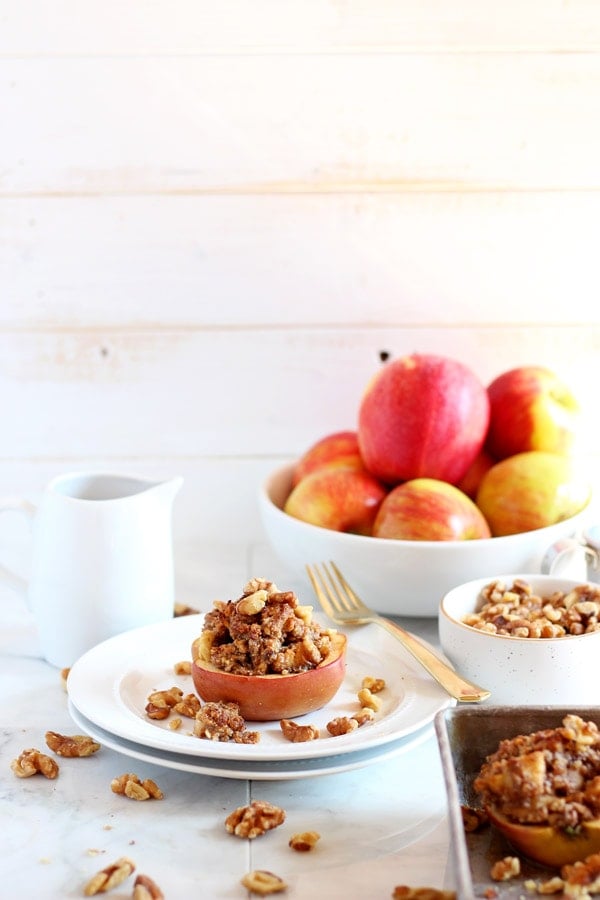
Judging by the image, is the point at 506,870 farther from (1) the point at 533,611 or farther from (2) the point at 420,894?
(1) the point at 533,611

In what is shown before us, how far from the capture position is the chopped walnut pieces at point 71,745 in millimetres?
820

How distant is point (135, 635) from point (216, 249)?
574 mm

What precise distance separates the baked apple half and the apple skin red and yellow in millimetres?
265

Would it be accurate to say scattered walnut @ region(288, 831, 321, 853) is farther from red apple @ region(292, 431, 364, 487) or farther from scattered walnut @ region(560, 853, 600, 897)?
red apple @ region(292, 431, 364, 487)

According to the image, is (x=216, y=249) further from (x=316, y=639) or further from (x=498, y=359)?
(x=316, y=639)

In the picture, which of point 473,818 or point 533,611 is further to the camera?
point 533,611

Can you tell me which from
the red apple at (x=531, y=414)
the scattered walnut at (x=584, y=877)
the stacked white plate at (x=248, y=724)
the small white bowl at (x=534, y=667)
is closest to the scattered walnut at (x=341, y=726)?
the stacked white plate at (x=248, y=724)

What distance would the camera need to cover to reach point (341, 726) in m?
0.81

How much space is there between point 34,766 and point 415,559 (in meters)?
0.41

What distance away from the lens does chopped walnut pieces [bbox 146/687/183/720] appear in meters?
0.83

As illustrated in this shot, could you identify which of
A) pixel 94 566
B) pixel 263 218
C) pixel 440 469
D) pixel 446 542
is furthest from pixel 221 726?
pixel 263 218

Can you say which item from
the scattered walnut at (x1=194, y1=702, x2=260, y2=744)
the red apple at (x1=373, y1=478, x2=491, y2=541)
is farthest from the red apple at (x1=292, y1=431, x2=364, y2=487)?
the scattered walnut at (x1=194, y1=702, x2=260, y2=744)

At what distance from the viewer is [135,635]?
96 centimetres

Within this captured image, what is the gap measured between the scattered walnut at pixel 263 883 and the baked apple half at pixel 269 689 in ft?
0.55
